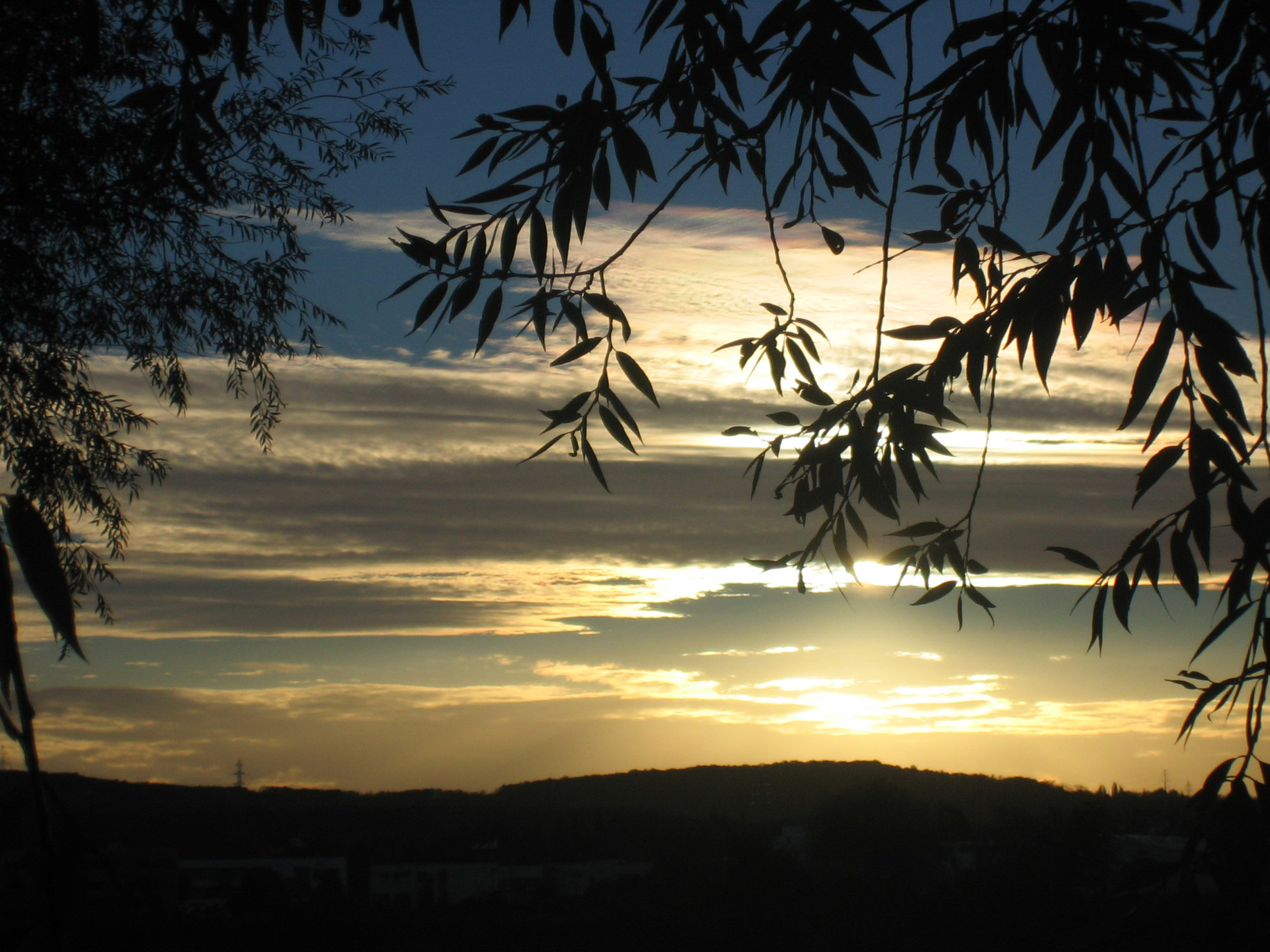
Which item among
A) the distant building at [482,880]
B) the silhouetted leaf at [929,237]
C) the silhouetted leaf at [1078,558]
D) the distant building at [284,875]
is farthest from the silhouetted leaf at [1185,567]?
the distant building at [482,880]

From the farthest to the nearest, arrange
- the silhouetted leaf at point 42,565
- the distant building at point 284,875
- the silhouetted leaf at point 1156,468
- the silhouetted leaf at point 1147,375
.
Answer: the distant building at point 284,875 → the silhouetted leaf at point 1156,468 → the silhouetted leaf at point 1147,375 → the silhouetted leaf at point 42,565

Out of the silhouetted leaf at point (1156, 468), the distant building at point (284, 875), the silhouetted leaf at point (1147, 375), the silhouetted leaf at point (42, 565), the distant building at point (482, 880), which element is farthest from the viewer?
the distant building at point (482, 880)

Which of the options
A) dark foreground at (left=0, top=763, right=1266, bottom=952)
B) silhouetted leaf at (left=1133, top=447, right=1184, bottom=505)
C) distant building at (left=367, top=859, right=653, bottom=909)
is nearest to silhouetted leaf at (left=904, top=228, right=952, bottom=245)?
silhouetted leaf at (left=1133, top=447, right=1184, bottom=505)

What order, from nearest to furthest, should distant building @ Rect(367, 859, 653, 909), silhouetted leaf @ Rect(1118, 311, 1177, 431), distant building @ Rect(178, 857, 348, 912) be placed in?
1. silhouetted leaf @ Rect(1118, 311, 1177, 431)
2. distant building @ Rect(178, 857, 348, 912)
3. distant building @ Rect(367, 859, 653, 909)

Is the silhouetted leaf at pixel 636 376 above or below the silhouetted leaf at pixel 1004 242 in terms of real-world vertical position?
below

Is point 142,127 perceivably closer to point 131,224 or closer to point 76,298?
point 131,224

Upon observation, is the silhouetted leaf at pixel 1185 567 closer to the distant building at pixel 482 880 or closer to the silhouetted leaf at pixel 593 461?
the silhouetted leaf at pixel 593 461

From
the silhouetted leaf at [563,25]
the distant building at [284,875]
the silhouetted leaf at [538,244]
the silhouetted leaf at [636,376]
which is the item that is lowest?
the distant building at [284,875]

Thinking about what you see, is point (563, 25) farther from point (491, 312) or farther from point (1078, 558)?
point (1078, 558)

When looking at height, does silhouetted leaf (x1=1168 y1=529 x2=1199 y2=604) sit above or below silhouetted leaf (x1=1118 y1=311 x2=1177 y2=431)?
below

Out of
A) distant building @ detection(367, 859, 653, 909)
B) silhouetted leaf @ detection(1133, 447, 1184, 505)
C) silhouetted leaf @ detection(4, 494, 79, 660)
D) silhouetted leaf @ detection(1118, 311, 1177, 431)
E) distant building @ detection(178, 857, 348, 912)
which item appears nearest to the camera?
silhouetted leaf @ detection(4, 494, 79, 660)

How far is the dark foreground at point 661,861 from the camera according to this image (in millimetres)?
7742

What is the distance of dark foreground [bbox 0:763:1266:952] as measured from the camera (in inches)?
305

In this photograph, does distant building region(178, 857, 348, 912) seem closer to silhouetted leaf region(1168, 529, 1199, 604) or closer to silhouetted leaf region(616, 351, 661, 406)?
silhouetted leaf region(616, 351, 661, 406)
